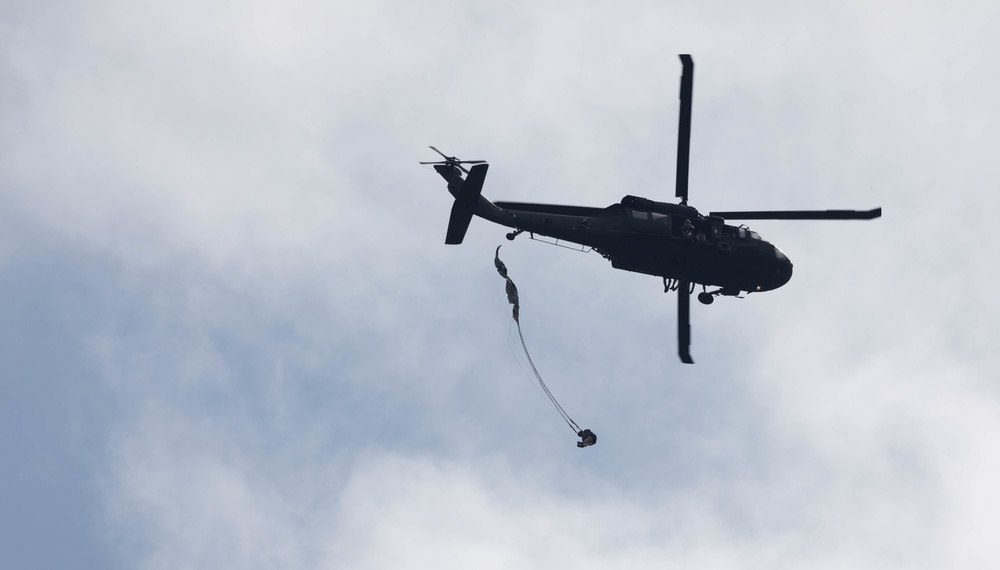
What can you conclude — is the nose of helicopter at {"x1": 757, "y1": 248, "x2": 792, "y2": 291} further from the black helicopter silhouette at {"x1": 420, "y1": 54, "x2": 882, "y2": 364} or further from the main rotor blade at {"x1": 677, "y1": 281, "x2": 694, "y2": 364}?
the main rotor blade at {"x1": 677, "y1": 281, "x2": 694, "y2": 364}

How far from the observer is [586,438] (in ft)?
156

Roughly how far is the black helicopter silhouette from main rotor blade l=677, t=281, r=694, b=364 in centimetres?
97

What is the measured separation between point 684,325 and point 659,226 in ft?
19.5

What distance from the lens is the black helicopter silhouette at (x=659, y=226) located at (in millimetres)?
47953

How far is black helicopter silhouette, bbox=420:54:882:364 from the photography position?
4795 centimetres

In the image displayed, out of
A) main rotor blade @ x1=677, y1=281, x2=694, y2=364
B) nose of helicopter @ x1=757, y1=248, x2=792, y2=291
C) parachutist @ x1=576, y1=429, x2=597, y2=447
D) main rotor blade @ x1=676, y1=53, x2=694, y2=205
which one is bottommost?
parachutist @ x1=576, y1=429, x2=597, y2=447

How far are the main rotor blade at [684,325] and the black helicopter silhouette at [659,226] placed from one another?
0.97 metres

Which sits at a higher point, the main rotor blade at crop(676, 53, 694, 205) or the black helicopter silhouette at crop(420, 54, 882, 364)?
the main rotor blade at crop(676, 53, 694, 205)

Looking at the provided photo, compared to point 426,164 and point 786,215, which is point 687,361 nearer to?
point 786,215

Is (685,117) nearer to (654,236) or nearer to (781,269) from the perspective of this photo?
(654,236)

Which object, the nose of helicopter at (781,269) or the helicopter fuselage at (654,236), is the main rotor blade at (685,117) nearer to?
the helicopter fuselage at (654,236)

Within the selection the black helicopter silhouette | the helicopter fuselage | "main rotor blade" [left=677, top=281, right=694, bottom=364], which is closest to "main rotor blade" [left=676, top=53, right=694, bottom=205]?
the black helicopter silhouette

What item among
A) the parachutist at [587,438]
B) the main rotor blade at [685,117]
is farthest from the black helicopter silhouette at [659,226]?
the parachutist at [587,438]

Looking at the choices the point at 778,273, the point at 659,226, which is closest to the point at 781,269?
the point at 778,273
